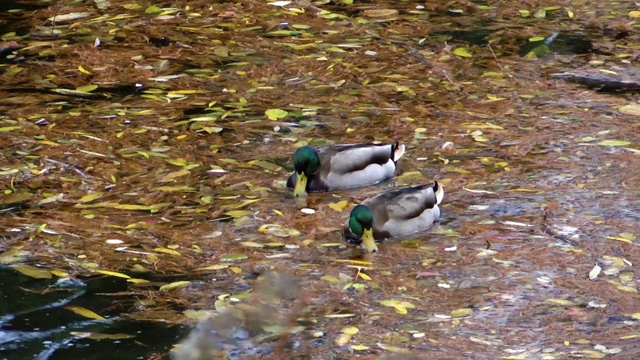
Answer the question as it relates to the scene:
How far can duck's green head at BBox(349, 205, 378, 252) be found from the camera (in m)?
6.48

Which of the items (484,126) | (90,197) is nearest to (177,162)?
(90,197)

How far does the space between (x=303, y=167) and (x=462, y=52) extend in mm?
3156

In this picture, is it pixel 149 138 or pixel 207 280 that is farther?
pixel 149 138

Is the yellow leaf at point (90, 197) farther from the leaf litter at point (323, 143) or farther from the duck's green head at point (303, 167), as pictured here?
the duck's green head at point (303, 167)

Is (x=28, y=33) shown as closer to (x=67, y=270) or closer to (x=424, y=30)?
(x=424, y=30)

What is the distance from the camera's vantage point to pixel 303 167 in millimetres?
7277

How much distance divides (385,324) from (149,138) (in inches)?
120

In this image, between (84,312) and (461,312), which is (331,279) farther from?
(84,312)

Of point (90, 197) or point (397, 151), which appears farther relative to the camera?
point (397, 151)

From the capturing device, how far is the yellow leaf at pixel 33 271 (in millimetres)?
6176

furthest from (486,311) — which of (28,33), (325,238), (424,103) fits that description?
(28,33)

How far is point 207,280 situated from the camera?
616 cm

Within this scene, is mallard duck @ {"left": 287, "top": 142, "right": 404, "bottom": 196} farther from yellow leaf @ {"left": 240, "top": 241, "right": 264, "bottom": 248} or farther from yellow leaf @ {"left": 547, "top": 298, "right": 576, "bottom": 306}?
yellow leaf @ {"left": 547, "top": 298, "right": 576, "bottom": 306}

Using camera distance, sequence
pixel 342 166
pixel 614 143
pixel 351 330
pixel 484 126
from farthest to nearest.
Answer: pixel 484 126, pixel 614 143, pixel 342 166, pixel 351 330
